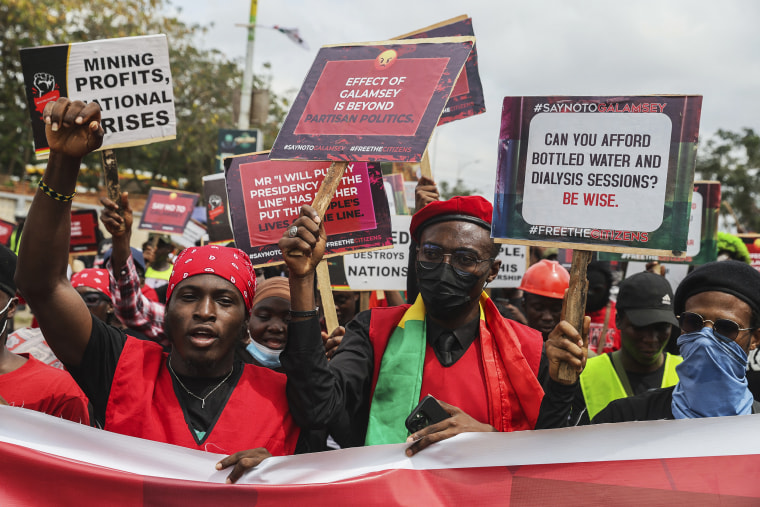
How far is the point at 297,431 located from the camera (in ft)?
8.18

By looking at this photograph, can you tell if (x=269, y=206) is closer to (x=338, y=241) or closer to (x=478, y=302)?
(x=338, y=241)

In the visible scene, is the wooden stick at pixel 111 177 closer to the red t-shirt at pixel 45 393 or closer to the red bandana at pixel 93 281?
the red t-shirt at pixel 45 393

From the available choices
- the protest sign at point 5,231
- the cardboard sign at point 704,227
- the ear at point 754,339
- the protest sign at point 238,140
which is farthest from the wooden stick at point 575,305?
the protest sign at point 238,140

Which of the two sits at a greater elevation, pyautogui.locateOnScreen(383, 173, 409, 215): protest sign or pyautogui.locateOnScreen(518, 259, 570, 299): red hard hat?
pyautogui.locateOnScreen(383, 173, 409, 215): protest sign

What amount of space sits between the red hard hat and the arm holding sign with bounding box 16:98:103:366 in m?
3.39

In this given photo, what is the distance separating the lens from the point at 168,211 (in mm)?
9688

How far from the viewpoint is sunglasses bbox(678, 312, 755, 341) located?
7.75 ft

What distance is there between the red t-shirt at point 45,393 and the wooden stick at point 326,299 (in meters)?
1.15

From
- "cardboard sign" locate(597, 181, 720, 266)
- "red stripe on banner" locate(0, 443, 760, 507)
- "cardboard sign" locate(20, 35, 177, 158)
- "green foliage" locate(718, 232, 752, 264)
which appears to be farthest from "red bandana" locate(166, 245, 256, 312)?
"green foliage" locate(718, 232, 752, 264)

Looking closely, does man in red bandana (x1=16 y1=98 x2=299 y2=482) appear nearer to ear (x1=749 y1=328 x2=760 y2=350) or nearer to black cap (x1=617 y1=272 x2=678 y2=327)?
ear (x1=749 y1=328 x2=760 y2=350)

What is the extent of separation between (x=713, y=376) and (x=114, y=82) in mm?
2935

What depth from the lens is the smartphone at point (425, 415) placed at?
2.26 meters

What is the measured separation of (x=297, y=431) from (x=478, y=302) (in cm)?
87

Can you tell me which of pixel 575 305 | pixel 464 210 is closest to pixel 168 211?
pixel 464 210
